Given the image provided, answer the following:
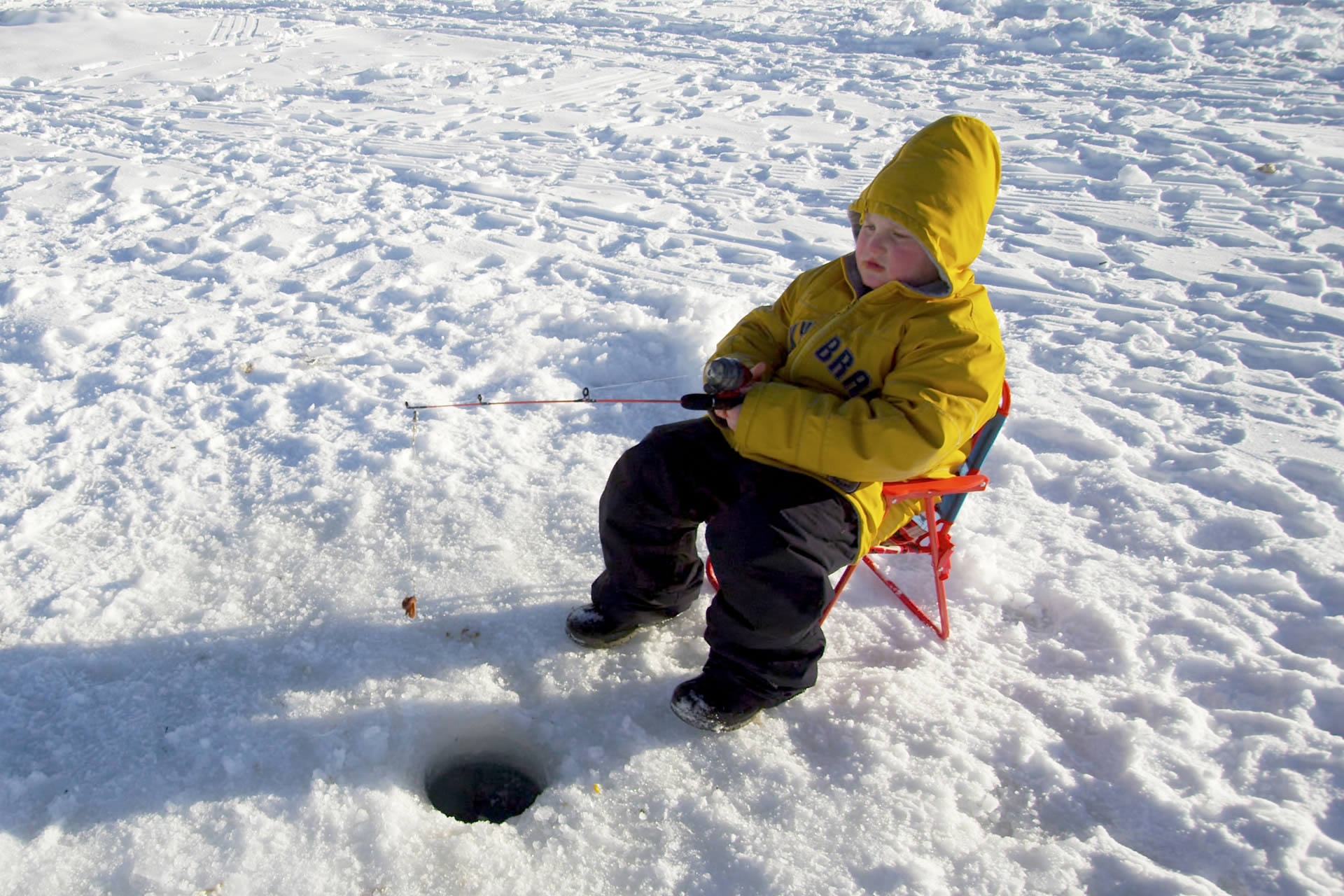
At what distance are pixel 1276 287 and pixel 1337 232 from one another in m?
0.97

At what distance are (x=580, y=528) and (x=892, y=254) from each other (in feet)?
4.64

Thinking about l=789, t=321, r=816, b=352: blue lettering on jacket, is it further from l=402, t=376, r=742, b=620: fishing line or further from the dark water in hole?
the dark water in hole

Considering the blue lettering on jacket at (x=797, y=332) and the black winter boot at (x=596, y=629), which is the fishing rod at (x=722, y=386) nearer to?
the blue lettering on jacket at (x=797, y=332)

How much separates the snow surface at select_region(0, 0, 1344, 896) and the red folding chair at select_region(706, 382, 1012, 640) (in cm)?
11

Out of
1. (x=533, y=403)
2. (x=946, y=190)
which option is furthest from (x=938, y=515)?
(x=533, y=403)

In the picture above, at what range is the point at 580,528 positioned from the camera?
2.97 metres

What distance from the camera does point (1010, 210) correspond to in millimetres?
5547

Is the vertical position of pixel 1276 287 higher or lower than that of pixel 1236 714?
higher

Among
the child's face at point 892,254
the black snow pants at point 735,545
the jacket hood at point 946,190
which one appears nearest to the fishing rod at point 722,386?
the black snow pants at point 735,545

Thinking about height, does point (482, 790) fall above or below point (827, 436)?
below

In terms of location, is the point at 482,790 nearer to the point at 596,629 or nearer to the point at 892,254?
the point at 596,629

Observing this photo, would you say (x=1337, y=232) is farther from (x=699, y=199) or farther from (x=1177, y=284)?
(x=699, y=199)

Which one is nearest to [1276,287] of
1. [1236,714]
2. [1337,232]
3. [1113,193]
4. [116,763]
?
[1337,232]

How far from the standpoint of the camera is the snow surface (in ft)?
6.58
